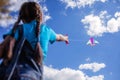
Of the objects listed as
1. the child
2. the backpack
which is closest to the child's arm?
the child

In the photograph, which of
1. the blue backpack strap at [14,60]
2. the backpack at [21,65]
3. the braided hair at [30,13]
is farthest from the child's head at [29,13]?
the blue backpack strap at [14,60]

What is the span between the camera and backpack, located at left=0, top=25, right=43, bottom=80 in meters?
3.35

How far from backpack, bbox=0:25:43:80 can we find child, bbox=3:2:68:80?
54mm

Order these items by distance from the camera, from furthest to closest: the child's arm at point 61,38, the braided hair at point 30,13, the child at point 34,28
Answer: the child's arm at point 61,38 → the braided hair at point 30,13 → the child at point 34,28

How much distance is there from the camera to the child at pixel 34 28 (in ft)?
11.7

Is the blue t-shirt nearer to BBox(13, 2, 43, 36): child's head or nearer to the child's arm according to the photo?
BBox(13, 2, 43, 36): child's head

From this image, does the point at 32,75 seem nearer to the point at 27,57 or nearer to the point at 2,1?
the point at 27,57

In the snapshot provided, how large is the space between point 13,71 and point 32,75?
0.56 ft

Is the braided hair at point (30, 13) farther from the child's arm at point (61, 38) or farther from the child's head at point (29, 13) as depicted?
the child's arm at point (61, 38)

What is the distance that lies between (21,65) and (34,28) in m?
0.41

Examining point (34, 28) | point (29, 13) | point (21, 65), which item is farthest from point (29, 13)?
point (21, 65)

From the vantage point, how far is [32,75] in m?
3.41

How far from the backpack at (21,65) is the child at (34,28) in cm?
5

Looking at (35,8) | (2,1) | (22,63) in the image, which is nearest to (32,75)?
(22,63)
